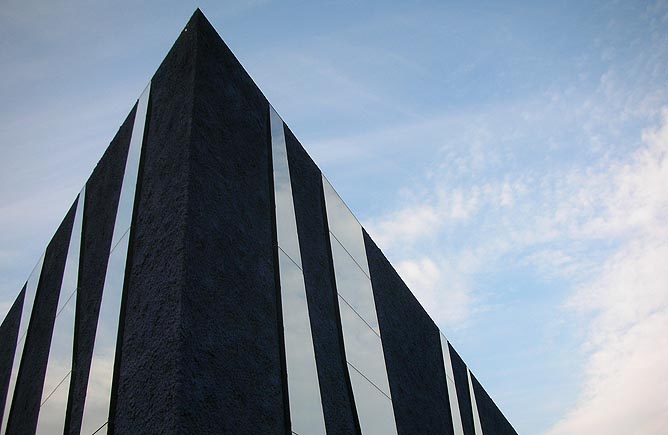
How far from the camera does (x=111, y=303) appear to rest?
6.23 m

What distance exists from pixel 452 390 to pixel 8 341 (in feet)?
36.6

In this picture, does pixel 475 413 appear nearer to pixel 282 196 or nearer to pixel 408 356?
pixel 408 356

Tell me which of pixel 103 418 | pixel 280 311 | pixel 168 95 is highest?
pixel 168 95

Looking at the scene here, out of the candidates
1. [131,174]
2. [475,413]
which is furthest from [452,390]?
[131,174]

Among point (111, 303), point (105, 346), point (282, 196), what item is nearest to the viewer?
point (105, 346)

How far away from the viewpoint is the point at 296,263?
7.31 m

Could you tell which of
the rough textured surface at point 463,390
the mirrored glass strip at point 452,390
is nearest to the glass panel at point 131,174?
the mirrored glass strip at point 452,390

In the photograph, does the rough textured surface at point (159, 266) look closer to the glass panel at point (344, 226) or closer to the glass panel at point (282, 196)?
the glass panel at point (282, 196)

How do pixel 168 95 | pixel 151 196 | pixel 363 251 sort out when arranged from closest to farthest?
1. pixel 151 196
2. pixel 168 95
3. pixel 363 251

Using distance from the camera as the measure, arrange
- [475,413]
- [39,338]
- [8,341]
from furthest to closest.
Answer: [475,413]
[8,341]
[39,338]

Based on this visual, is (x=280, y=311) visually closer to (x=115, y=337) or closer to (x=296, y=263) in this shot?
(x=296, y=263)

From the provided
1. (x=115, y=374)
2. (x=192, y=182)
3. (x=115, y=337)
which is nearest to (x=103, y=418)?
(x=115, y=374)

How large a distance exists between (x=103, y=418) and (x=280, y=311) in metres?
2.18

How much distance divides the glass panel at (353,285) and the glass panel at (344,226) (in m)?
0.27
